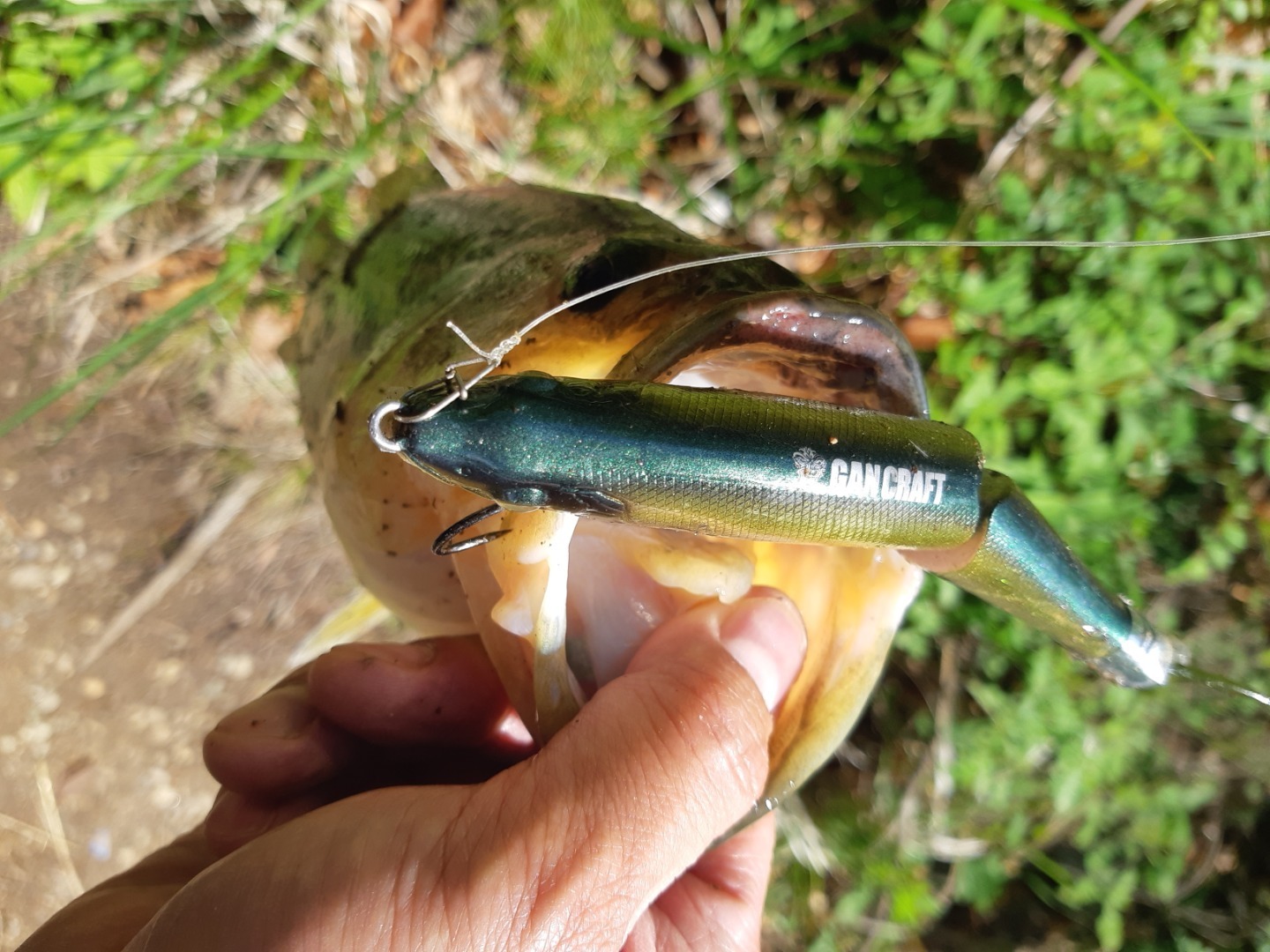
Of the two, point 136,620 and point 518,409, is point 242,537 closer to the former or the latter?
point 136,620

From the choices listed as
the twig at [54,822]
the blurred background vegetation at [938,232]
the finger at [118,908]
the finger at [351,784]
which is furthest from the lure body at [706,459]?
the twig at [54,822]

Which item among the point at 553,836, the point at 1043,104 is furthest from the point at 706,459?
the point at 1043,104

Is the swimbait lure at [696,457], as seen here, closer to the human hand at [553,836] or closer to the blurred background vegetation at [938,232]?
the human hand at [553,836]

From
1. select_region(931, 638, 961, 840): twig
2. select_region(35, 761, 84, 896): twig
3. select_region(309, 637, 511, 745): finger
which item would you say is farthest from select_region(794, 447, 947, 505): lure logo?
select_region(35, 761, 84, 896): twig

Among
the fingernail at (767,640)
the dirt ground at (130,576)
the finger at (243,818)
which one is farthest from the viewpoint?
the dirt ground at (130,576)

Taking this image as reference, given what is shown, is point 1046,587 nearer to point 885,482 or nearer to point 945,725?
point 885,482
